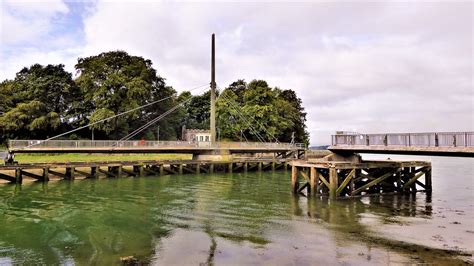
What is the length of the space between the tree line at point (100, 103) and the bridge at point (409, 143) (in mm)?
36267

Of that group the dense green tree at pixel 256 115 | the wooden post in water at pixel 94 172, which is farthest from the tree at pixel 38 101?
the dense green tree at pixel 256 115

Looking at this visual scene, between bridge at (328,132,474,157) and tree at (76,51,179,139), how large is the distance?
35.6 meters

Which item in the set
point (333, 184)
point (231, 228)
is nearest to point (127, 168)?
point (333, 184)

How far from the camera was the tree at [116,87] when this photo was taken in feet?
183

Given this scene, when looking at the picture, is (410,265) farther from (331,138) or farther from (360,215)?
(331,138)

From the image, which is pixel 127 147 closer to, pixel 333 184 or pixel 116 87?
pixel 116 87

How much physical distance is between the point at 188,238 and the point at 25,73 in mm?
61062

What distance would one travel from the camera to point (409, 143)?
2027 cm

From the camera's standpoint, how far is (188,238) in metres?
13.0

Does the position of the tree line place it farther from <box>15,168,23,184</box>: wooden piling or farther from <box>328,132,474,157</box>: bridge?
<box>328,132,474,157</box>: bridge

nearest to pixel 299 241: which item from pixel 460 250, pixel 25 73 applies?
pixel 460 250

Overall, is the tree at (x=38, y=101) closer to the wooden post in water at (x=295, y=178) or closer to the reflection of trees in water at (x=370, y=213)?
the wooden post in water at (x=295, y=178)

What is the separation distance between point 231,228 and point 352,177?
10.6 m

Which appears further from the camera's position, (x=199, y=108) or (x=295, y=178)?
(x=199, y=108)
